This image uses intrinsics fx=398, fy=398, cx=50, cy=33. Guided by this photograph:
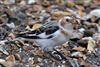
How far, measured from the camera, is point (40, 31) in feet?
12.0

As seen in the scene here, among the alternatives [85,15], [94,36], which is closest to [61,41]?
[94,36]

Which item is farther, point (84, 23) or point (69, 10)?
point (69, 10)

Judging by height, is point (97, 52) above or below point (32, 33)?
below

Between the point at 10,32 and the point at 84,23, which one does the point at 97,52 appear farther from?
the point at 10,32

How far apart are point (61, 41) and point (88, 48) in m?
0.55

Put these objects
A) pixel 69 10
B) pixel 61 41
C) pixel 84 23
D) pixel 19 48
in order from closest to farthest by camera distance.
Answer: pixel 61 41 → pixel 19 48 → pixel 84 23 → pixel 69 10

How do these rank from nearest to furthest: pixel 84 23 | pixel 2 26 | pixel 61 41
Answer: pixel 61 41 → pixel 2 26 → pixel 84 23

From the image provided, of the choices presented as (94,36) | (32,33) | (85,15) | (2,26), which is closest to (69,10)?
(85,15)

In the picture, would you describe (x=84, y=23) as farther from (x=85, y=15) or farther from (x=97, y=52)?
(x=97, y=52)

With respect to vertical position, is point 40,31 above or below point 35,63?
above

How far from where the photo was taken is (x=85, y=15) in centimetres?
489

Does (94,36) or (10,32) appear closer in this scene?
(10,32)

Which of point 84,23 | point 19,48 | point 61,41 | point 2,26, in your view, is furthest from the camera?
point 84,23

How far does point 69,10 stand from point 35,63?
1400mm
